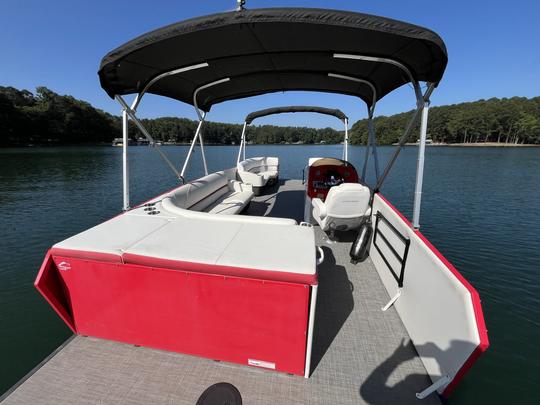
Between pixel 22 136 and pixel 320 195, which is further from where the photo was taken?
pixel 22 136

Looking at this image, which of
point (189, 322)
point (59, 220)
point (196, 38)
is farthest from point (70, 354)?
point (59, 220)

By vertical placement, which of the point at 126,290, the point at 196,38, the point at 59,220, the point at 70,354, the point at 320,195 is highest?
the point at 196,38

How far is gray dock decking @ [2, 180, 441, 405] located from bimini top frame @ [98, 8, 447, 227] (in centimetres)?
134

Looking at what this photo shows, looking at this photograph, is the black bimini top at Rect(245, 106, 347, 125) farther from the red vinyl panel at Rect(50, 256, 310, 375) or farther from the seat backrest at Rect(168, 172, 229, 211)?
the red vinyl panel at Rect(50, 256, 310, 375)

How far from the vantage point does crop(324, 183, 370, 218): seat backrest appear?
3777 millimetres

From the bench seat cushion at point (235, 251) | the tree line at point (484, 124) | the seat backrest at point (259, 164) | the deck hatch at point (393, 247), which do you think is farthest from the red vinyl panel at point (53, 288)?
the tree line at point (484, 124)

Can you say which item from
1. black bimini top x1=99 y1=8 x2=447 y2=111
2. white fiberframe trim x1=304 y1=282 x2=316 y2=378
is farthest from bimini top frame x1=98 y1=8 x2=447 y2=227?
white fiberframe trim x1=304 y1=282 x2=316 y2=378

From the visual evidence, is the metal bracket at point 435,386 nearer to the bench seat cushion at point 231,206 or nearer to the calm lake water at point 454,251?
the calm lake water at point 454,251

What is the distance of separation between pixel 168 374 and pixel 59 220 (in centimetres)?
956

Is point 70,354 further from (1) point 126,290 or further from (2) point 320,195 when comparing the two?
(2) point 320,195

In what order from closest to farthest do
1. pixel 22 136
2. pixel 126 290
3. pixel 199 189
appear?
pixel 126 290 → pixel 199 189 → pixel 22 136

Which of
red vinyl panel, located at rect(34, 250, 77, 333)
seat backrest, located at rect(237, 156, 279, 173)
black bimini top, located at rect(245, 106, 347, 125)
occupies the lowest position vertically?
red vinyl panel, located at rect(34, 250, 77, 333)

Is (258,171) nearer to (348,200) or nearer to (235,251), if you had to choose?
(348,200)

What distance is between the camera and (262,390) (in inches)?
79.7
